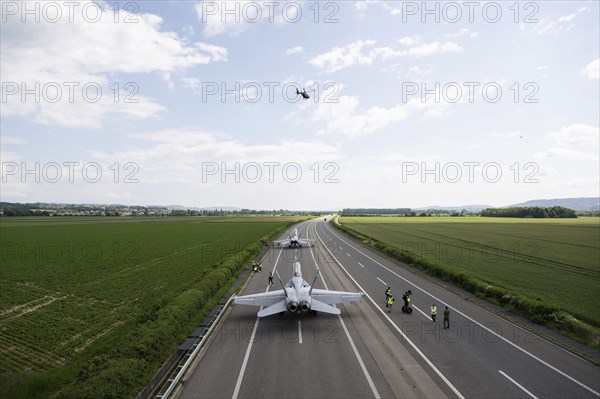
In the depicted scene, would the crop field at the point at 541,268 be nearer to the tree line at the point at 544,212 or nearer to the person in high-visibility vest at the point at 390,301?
the person in high-visibility vest at the point at 390,301

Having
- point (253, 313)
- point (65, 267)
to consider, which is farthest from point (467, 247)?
point (65, 267)

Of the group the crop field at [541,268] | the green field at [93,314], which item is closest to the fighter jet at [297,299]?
the green field at [93,314]

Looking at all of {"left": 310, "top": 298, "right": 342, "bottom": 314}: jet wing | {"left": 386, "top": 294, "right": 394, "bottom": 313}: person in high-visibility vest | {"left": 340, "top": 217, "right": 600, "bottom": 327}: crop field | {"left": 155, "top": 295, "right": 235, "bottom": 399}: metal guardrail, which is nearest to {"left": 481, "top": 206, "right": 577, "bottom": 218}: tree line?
{"left": 340, "top": 217, "right": 600, "bottom": 327}: crop field

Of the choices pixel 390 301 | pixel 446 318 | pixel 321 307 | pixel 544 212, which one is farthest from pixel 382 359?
pixel 544 212

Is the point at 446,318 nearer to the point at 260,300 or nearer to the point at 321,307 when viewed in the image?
Answer: the point at 321,307

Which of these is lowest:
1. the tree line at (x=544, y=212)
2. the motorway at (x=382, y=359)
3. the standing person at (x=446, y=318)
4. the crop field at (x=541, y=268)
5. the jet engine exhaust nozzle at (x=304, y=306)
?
the motorway at (x=382, y=359)
